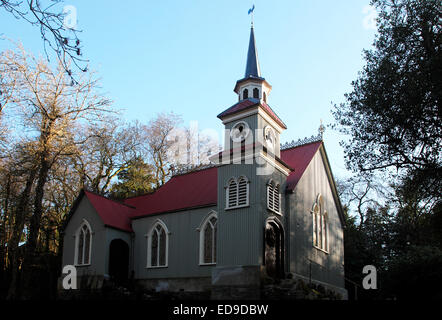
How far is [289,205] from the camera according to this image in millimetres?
22703

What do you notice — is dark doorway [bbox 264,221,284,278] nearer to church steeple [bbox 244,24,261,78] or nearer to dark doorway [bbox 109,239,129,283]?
church steeple [bbox 244,24,261,78]

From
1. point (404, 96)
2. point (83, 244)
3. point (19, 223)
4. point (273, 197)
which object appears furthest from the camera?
point (19, 223)

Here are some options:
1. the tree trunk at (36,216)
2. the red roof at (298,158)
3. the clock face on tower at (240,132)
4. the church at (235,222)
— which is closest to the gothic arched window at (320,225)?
the church at (235,222)

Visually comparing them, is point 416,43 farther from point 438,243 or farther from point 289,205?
point 438,243

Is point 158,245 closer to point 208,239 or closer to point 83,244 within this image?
point 208,239

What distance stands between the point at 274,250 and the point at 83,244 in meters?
11.5

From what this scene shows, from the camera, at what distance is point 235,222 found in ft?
68.4

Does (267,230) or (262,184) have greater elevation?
(262,184)

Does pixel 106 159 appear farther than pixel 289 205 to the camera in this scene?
Yes

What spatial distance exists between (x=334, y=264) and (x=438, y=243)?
38.6ft

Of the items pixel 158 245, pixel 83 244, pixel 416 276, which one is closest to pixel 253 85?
pixel 158 245

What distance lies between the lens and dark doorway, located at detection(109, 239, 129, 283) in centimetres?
2522

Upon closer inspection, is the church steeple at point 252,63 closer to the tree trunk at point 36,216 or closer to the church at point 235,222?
the church at point 235,222
